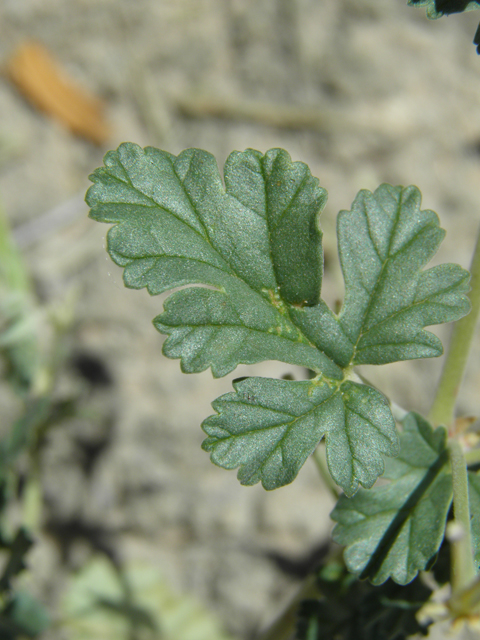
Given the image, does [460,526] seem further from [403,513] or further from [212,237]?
[212,237]

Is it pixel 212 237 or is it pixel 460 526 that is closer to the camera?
pixel 460 526

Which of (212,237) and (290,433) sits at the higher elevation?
(212,237)

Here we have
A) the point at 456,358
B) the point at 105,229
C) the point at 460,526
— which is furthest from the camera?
the point at 105,229

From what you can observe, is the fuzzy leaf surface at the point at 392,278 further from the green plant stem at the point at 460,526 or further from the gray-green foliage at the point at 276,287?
the green plant stem at the point at 460,526

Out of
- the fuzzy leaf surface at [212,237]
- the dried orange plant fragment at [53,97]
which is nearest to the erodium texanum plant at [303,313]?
the fuzzy leaf surface at [212,237]

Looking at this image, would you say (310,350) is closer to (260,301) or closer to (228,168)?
(260,301)

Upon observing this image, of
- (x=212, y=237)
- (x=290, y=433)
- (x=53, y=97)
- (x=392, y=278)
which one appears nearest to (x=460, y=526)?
(x=290, y=433)

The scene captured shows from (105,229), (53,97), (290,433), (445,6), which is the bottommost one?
(290,433)
